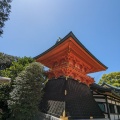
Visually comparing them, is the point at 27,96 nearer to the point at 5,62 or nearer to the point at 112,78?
the point at 5,62

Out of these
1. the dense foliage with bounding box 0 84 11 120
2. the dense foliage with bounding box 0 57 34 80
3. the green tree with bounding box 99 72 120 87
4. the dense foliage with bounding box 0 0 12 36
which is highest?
the green tree with bounding box 99 72 120 87

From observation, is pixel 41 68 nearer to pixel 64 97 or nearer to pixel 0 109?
pixel 64 97

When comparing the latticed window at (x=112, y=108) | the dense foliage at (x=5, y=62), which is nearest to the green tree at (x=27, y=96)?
the latticed window at (x=112, y=108)

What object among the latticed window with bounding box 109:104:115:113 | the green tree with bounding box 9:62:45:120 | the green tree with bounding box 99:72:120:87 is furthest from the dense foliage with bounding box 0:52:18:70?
the green tree with bounding box 99:72:120:87

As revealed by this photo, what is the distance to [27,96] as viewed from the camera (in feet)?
23.7

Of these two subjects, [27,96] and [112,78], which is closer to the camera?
[27,96]

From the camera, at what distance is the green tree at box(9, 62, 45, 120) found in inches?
278

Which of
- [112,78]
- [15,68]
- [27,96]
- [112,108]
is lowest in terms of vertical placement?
[27,96]

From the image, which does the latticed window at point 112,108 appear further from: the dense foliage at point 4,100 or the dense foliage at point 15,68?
the dense foliage at point 4,100

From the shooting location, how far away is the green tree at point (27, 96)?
7.06 meters

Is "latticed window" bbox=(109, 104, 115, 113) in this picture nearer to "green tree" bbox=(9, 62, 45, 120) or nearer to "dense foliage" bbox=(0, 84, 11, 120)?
"green tree" bbox=(9, 62, 45, 120)

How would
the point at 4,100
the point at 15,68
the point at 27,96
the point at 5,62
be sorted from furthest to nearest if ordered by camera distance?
the point at 5,62 < the point at 15,68 < the point at 4,100 < the point at 27,96

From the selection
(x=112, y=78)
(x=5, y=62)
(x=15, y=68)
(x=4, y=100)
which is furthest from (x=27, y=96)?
(x=112, y=78)

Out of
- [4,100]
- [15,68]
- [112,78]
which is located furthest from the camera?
[112,78]
